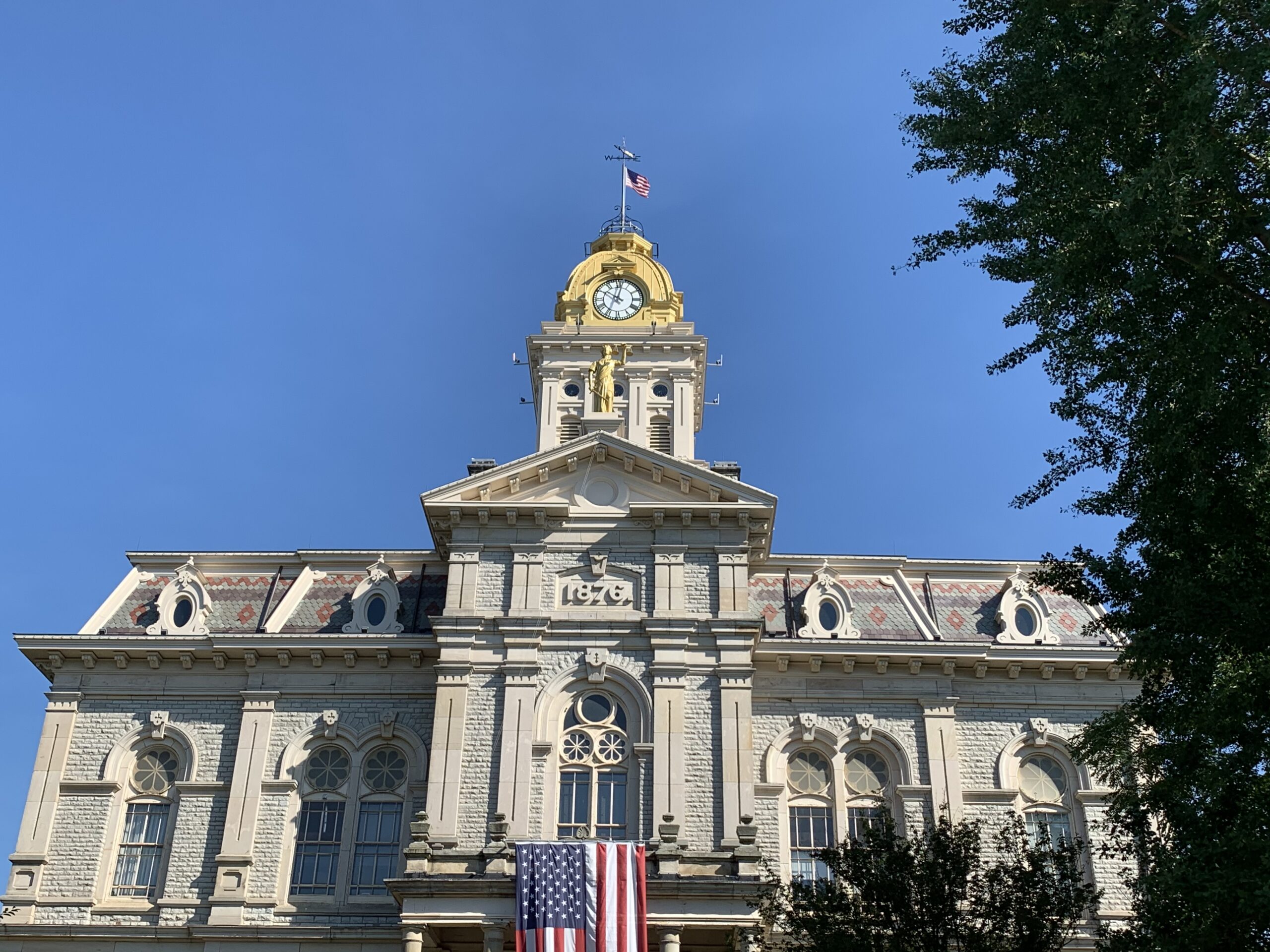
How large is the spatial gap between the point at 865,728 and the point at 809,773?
5.61 feet

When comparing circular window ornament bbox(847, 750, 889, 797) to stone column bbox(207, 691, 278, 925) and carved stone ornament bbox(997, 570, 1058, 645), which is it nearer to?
carved stone ornament bbox(997, 570, 1058, 645)

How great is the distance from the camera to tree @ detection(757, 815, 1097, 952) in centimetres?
2266

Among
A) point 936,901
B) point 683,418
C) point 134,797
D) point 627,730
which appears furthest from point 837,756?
point 683,418

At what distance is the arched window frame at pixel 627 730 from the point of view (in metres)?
28.6

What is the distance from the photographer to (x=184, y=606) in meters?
33.9

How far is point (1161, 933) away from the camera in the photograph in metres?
17.4

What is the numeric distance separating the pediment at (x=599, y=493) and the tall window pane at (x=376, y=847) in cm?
669

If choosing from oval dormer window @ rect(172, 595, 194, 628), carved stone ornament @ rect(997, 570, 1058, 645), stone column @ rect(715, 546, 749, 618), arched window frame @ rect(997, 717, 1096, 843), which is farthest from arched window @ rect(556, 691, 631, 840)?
oval dormer window @ rect(172, 595, 194, 628)

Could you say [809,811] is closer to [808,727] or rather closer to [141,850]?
[808,727]

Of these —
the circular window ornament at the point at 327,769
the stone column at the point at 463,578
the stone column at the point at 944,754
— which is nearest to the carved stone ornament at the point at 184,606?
the circular window ornament at the point at 327,769

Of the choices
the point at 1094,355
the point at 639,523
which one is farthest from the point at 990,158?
the point at 639,523

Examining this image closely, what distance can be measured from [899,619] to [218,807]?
1715 centimetres

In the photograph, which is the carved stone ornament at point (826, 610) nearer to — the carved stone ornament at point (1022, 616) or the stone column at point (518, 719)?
the carved stone ornament at point (1022, 616)

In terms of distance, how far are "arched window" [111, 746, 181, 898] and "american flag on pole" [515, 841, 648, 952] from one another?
9685mm
